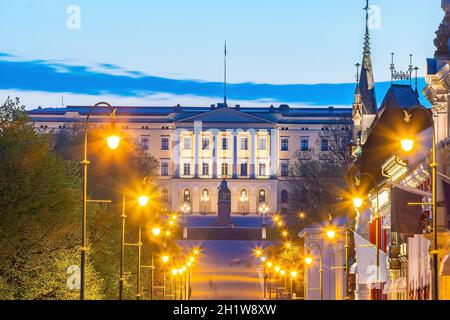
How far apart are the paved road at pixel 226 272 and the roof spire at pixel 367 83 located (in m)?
14.9

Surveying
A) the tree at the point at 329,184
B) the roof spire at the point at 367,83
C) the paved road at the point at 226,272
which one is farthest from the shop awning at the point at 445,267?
the tree at the point at 329,184

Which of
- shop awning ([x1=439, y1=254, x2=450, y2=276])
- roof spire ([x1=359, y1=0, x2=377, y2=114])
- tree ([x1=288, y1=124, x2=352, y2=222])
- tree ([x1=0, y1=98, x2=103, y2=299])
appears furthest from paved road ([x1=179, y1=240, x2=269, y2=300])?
shop awning ([x1=439, y1=254, x2=450, y2=276])

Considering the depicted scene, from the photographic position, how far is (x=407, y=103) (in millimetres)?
63094

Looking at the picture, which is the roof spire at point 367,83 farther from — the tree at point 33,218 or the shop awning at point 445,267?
the shop awning at point 445,267

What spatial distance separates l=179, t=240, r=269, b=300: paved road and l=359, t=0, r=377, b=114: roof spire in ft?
48.8

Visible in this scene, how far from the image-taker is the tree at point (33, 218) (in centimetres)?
5259

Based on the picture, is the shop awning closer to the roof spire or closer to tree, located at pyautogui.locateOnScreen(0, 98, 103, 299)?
tree, located at pyautogui.locateOnScreen(0, 98, 103, 299)

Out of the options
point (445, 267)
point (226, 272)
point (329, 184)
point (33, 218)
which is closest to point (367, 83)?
point (329, 184)

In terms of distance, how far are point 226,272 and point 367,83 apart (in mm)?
35038

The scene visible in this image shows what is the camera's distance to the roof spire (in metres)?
100

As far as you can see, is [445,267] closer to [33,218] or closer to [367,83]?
[33,218]
